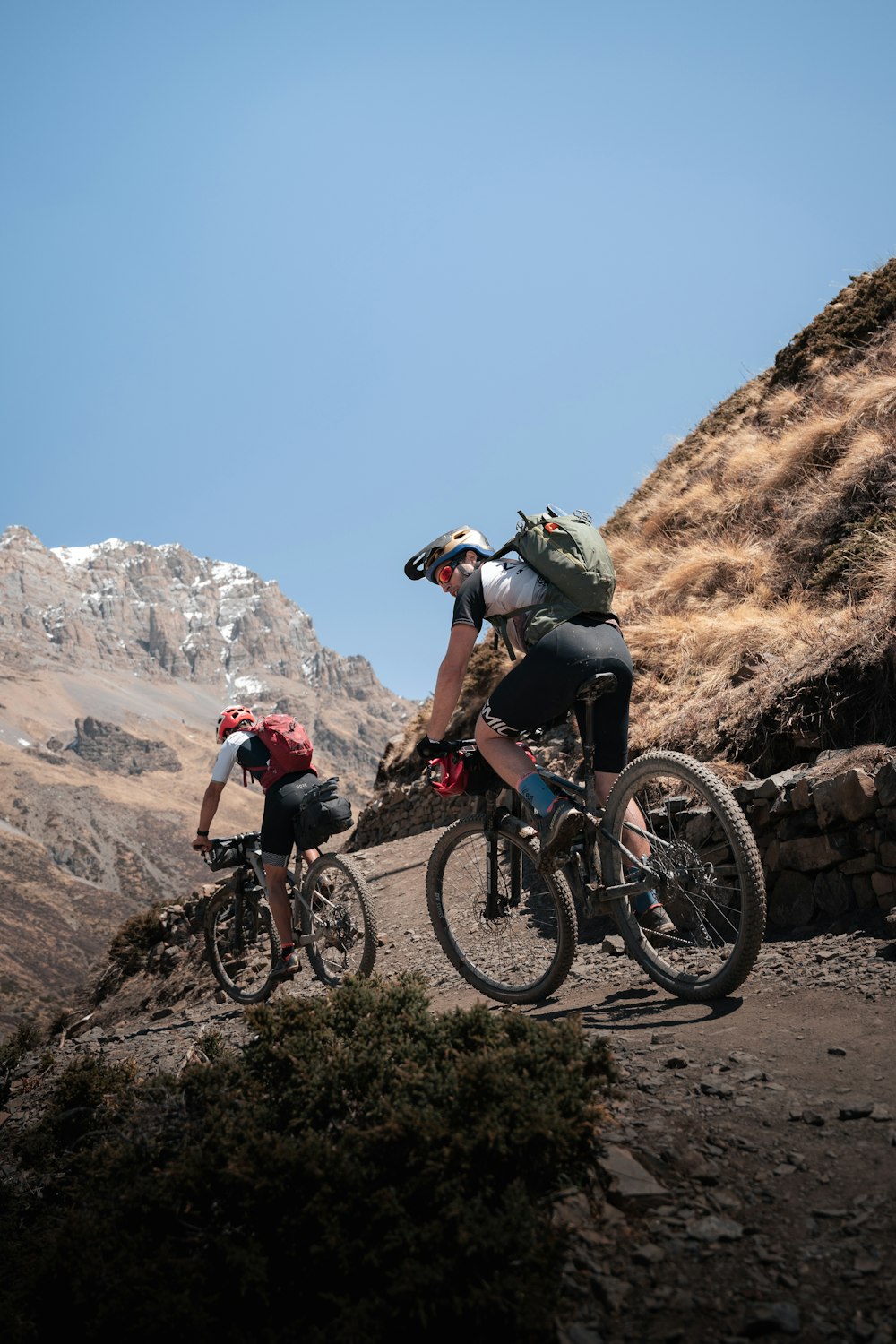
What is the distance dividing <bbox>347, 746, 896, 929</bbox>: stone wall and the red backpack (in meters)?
3.15

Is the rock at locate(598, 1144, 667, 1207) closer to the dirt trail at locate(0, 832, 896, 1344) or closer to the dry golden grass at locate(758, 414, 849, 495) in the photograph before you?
the dirt trail at locate(0, 832, 896, 1344)

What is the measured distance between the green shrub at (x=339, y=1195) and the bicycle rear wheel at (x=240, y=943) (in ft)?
13.6

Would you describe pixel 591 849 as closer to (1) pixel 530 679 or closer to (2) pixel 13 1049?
(1) pixel 530 679

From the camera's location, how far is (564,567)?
4.45m

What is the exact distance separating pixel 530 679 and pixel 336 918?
117 inches

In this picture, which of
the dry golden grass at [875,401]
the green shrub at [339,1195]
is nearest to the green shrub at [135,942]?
the green shrub at [339,1195]

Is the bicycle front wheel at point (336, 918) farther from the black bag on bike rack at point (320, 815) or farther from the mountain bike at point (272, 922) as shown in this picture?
the black bag on bike rack at point (320, 815)

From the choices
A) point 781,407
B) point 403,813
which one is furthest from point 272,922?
point 781,407

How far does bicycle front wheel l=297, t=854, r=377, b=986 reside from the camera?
20.6 ft

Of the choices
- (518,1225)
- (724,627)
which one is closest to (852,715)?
(724,627)

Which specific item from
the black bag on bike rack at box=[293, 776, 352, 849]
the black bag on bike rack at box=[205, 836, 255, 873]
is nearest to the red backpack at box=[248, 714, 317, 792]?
the black bag on bike rack at box=[293, 776, 352, 849]

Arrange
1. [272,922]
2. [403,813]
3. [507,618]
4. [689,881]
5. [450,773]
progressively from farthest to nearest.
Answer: [403,813] < [272,922] < [450,773] < [507,618] < [689,881]

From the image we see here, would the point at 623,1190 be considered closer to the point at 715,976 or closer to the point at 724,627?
the point at 715,976

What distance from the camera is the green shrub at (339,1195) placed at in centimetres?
229
